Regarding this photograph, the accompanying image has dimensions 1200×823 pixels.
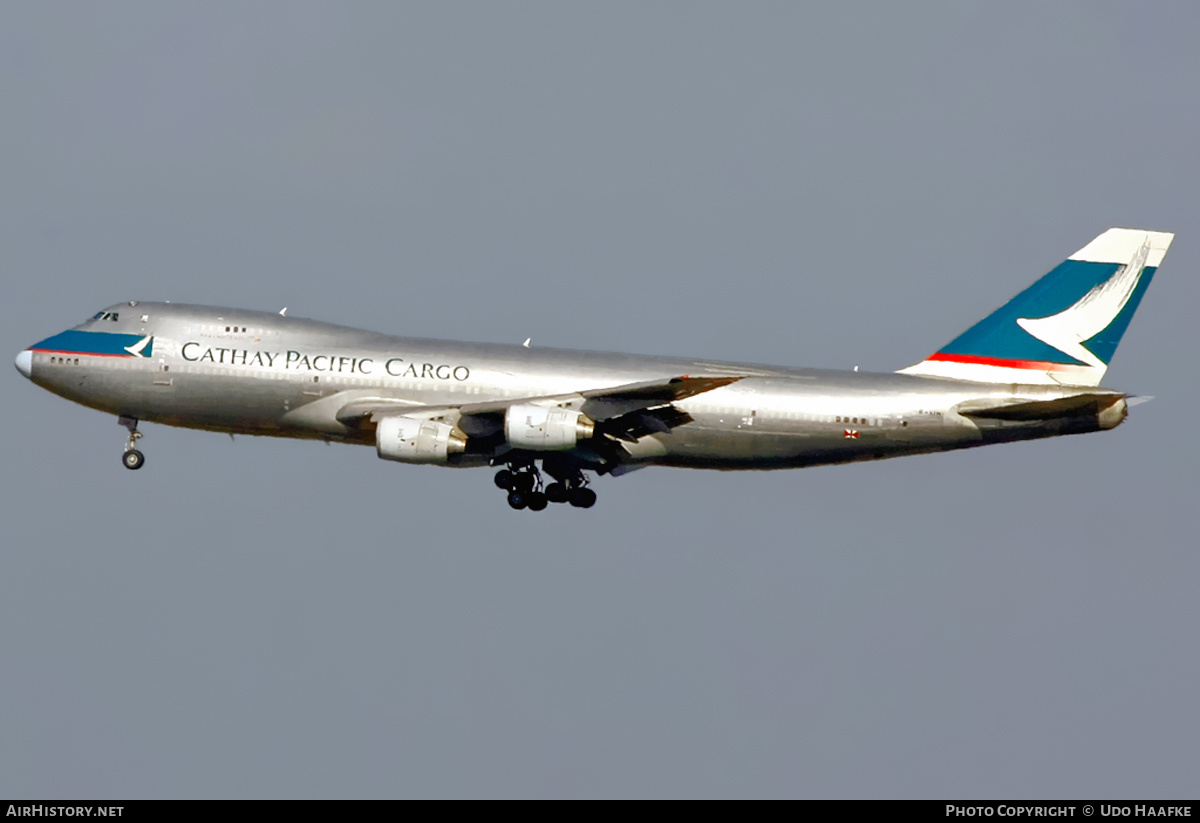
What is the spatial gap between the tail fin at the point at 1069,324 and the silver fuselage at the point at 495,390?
3.71 feet

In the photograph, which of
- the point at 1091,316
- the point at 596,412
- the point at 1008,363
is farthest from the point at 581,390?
the point at 1091,316

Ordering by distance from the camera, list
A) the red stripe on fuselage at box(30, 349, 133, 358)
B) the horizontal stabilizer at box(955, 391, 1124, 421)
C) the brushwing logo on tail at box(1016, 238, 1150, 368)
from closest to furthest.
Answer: the horizontal stabilizer at box(955, 391, 1124, 421), the red stripe on fuselage at box(30, 349, 133, 358), the brushwing logo on tail at box(1016, 238, 1150, 368)

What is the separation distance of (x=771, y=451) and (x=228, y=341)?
17.2 m

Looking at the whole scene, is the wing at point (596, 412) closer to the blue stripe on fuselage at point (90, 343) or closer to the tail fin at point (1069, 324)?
the blue stripe on fuselage at point (90, 343)

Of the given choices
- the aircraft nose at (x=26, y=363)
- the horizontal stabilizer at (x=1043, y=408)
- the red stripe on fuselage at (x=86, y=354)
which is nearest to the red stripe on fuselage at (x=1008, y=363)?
the horizontal stabilizer at (x=1043, y=408)

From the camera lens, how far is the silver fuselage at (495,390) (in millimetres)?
45469

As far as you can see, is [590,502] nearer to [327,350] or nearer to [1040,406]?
[327,350]

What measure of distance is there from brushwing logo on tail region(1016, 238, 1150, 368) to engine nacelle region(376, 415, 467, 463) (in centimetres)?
1881


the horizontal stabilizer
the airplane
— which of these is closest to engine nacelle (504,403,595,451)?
the airplane

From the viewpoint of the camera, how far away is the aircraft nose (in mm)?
48375

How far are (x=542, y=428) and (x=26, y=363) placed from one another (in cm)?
1764

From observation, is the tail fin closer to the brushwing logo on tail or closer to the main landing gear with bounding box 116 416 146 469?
the brushwing logo on tail

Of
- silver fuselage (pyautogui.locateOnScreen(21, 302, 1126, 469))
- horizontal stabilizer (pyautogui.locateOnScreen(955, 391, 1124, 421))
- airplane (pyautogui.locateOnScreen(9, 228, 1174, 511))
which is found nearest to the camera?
→ horizontal stabilizer (pyautogui.locateOnScreen(955, 391, 1124, 421))

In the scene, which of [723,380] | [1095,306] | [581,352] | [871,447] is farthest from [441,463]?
[1095,306]
